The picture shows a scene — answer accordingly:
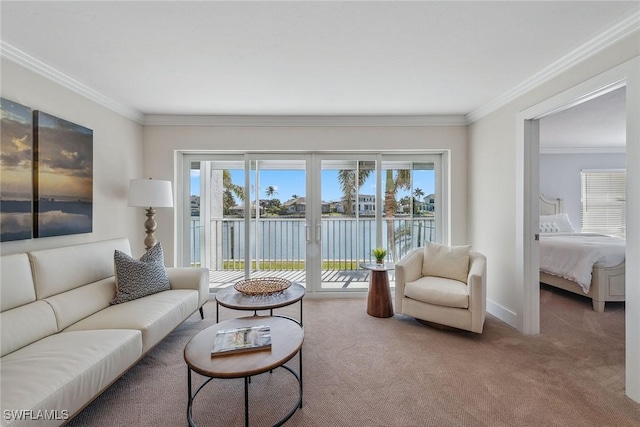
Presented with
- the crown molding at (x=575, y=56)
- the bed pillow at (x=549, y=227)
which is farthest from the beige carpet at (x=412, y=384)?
the bed pillow at (x=549, y=227)

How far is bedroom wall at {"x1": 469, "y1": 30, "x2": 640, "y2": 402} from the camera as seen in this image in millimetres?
1745

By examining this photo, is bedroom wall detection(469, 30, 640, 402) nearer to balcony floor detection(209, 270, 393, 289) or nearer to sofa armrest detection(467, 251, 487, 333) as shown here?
sofa armrest detection(467, 251, 487, 333)

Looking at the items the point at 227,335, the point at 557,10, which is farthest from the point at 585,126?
the point at 227,335

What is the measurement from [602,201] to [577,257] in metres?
3.76

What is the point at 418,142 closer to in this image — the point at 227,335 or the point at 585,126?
Result: the point at 585,126

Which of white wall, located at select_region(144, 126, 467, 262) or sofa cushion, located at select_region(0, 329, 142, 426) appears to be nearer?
sofa cushion, located at select_region(0, 329, 142, 426)

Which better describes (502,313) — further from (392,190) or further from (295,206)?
(295,206)

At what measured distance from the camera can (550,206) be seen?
580 centimetres

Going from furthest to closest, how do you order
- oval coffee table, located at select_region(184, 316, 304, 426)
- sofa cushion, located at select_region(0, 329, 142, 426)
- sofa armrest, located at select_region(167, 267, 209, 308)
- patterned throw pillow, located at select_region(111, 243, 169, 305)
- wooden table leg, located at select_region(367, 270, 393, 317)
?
1. wooden table leg, located at select_region(367, 270, 393, 317)
2. sofa armrest, located at select_region(167, 267, 209, 308)
3. patterned throw pillow, located at select_region(111, 243, 169, 305)
4. oval coffee table, located at select_region(184, 316, 304, 426)
5. sofa cushion, located at select_region(0, 329, 142, 426)

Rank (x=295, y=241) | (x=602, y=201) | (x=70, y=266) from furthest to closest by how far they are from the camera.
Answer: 1. (x=602, y=201)
2. (x=295, y=241)
3. (x=70, y=266)

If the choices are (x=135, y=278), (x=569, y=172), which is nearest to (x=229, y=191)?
(x=135, y=278)

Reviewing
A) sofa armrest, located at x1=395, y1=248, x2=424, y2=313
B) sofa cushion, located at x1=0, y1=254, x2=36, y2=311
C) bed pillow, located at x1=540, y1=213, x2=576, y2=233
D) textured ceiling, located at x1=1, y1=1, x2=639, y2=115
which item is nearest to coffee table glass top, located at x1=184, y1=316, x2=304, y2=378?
sofa cushion, located at x1=0, y1=254, x2=36, y2=311

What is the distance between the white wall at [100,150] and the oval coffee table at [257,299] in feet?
5.07

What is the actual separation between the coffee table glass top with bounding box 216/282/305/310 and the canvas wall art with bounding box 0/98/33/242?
1.53 meters
